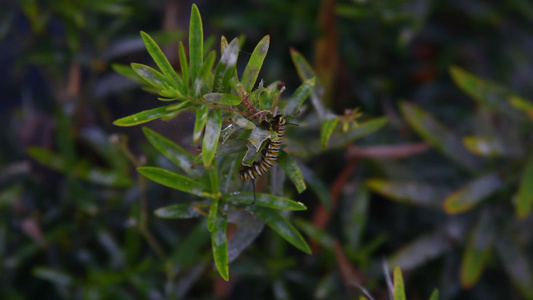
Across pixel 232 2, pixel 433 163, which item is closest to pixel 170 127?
pixel 232 2

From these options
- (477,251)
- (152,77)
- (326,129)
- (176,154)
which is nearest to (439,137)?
(477,251)

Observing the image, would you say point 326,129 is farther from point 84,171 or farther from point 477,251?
point 84,171

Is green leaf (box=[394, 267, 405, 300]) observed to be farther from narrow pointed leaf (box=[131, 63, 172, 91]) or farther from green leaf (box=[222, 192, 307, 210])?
narrow pointed leaf (box=[131, 63, 172, 91])

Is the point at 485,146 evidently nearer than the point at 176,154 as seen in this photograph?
No

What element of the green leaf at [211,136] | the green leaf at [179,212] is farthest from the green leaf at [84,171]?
the green leaf at [211,136]

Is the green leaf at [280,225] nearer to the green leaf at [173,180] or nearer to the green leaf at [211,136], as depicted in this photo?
the green leaf at [173,180]

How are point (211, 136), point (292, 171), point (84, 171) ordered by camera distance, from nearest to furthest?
point (211, 136) → point (292, 171) → point (84, 171)
